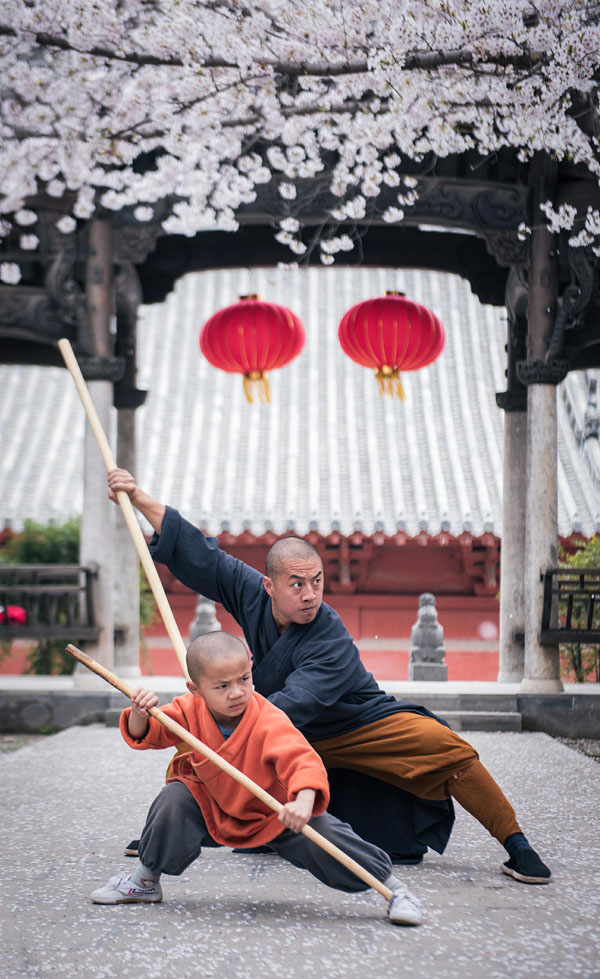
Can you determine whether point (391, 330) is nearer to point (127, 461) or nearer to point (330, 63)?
point (330, 63)

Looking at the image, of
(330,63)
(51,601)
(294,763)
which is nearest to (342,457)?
(51,601)

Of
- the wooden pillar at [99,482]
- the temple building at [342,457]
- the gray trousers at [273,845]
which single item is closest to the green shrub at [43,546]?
the temple building at [342,457]

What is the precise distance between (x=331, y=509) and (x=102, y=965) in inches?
351


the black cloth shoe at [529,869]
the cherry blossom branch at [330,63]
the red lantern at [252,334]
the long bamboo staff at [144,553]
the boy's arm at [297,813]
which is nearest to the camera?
the boy's arm at [297,813]

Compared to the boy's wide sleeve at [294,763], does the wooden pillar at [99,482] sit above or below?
above

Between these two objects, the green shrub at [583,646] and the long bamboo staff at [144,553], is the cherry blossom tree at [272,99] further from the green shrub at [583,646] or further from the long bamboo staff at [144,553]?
the long bamboo staff at [144,553]

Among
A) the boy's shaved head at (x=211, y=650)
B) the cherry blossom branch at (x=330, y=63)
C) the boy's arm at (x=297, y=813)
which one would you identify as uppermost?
the cherry blossom branch at (x=330, y=63)

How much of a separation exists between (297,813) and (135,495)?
4.49 ft

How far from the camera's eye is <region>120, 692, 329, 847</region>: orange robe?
2.66 meters

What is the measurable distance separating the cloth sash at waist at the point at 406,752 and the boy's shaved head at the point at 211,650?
0.71 meters

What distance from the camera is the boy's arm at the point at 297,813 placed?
2461mm

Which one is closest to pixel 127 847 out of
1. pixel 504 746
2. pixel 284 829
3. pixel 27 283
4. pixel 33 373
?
pixel 284 829

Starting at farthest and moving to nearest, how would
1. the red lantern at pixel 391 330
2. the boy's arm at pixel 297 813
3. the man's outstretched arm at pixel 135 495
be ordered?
1. the red lantern at pixel 391 330
2. the man's outstretched arm at pixel 135 495
3. the boy's arm at pixel 297 813

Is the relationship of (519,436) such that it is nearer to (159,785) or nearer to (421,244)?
(421,244)
